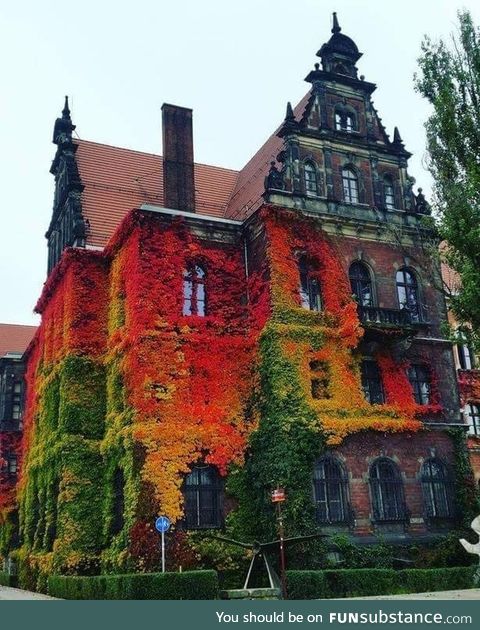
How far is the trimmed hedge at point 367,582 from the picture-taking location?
A: 71.7ft

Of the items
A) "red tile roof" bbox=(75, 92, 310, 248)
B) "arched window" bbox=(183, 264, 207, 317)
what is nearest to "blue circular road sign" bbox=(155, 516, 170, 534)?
"arched window" bbox=(183, 264, 207, 317)

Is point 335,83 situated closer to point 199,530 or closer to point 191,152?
point 191,152

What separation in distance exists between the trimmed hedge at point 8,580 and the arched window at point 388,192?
23.0 m

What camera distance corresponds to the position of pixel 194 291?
95.3 feet

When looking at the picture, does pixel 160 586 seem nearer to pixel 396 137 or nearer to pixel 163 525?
pixel 163 525

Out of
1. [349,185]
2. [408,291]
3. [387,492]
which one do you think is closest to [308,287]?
[408,291]

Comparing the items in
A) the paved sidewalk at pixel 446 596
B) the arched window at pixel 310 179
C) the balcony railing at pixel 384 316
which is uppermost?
the arched window at pixel 310 179

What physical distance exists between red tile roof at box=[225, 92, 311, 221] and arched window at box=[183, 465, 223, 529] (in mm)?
11011

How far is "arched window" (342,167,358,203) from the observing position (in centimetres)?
3091

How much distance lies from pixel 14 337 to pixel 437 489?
36602 millimetres

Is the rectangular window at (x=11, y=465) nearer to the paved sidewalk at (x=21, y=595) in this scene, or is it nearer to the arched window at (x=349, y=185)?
the paved sidewalk at (x=21, y=595)

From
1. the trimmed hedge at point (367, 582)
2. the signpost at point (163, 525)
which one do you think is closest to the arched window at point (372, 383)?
the trimmed hedge at point (367, 582)

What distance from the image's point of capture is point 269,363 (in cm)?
2702
